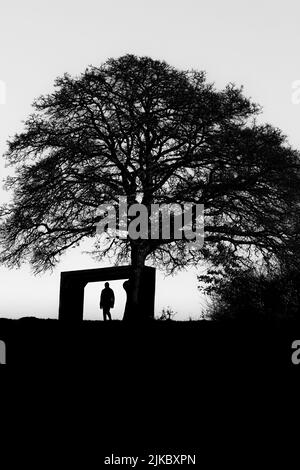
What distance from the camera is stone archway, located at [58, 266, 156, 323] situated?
2844cm

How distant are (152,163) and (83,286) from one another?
667 centimetres

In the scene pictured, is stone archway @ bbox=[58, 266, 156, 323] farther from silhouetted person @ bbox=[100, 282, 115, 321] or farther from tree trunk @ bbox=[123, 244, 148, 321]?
silhouetted person @ bbox=[100, 282, 115, 321]

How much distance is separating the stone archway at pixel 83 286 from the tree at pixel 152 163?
→ 60cm

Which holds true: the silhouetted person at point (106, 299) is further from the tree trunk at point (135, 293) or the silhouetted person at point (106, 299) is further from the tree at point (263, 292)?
the tree at point (263, 292)

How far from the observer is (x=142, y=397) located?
10.5 m

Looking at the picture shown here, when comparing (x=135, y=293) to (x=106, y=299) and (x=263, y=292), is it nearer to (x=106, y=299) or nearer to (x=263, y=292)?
(x=106, y=299)

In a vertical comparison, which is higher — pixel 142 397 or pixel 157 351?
pixel 157 351

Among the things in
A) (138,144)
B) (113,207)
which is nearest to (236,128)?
(138,144)

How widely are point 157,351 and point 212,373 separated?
1.11 metres

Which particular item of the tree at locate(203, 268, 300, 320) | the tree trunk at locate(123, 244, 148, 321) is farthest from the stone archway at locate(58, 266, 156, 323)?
the tree at locate(203, 268, 300, 320)

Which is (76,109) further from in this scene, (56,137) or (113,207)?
(113,207)

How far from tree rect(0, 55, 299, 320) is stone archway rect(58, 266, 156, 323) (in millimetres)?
603

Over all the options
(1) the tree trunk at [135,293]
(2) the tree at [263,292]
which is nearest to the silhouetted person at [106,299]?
(1) the tree trunk at [135,293]
